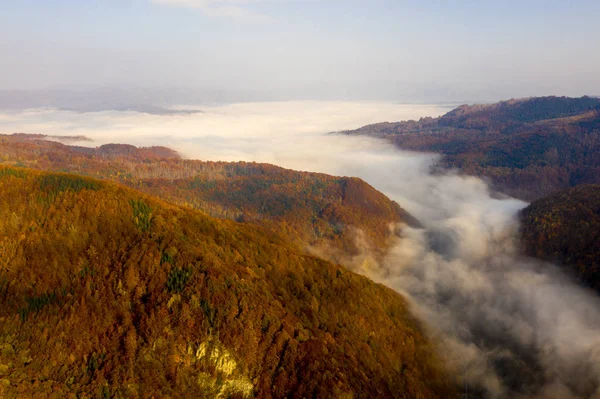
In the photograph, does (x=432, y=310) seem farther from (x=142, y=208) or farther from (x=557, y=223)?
(x=142, y=208)

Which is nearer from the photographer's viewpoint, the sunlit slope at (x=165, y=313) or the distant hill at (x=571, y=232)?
the sunlit slope at (x=165, y=313)

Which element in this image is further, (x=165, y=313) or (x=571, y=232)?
(x=571, y=232)

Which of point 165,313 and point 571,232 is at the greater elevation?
point 165,313

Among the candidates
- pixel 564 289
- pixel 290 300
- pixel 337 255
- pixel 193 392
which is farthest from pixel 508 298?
pixel 193 392

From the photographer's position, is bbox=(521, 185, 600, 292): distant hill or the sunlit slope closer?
the sunlit slope
